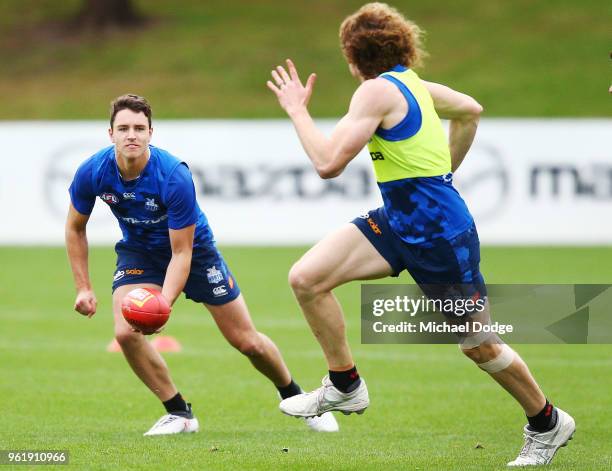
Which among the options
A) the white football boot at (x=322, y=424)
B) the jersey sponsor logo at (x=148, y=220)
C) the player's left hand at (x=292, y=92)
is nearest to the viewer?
Answer: the player's left hand at (x=292, y=92)

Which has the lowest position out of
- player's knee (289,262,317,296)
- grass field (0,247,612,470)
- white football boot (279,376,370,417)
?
grass field (0,247,612,470)

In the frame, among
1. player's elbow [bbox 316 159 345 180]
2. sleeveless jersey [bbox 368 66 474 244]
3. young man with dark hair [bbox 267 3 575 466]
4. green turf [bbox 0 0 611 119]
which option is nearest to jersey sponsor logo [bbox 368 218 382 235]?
young man with dark hair [bbox 267 3 575 466]

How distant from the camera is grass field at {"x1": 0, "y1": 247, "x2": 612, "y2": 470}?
23.4ft

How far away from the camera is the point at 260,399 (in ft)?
31.9

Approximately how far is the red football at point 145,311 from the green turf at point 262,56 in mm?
21703

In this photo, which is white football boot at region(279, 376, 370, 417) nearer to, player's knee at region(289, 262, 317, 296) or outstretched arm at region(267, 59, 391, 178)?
player's knee at region(289, 262, 317, 296)

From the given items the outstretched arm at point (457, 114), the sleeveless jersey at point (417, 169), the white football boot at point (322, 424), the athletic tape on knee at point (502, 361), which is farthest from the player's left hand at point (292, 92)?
the white football boot at point (322, 424)

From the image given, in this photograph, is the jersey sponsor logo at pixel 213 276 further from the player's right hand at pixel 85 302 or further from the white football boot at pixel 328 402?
the white football boot at pixel 328 402

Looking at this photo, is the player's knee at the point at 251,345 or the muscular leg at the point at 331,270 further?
the player's knee at the point at 251,345

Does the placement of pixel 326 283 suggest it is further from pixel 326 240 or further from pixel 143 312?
pixel 143 312

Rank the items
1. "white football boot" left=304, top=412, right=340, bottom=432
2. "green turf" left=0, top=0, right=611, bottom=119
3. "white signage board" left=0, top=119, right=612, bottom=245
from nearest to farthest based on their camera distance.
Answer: "white football boot" left=304, top=412, right=340, bottom=432 < "white signage board" left=0, top=119, right=612, bottom=245 < "green turf" left=0, top=0, right=611, bottom=119

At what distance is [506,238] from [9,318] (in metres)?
10.3

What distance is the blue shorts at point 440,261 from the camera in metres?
6.71

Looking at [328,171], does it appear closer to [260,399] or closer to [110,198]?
[110,198]
